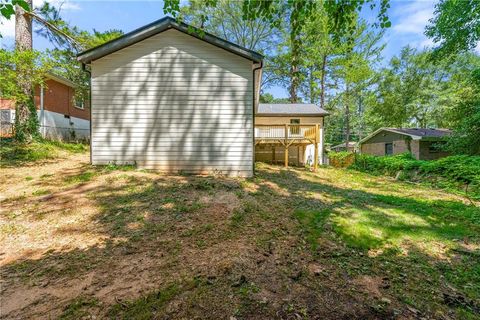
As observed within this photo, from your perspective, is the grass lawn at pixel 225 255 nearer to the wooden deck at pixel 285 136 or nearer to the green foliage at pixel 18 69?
the green foliage at pixel 18 69

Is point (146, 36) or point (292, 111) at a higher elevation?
point (146, 36)

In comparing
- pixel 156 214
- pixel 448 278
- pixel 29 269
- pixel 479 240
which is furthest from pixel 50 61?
pixel 479 240

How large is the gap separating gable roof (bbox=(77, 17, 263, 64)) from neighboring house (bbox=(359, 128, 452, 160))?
653 inches

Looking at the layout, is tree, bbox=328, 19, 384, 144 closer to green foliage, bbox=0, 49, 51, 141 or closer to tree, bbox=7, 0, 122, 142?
tree, bbox=7, 0, 122, 142

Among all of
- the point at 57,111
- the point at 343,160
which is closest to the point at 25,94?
the point at 57,111

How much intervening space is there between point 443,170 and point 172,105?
41.0 ft

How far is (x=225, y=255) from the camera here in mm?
3465

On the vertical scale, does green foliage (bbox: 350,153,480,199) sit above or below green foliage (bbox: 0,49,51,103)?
below

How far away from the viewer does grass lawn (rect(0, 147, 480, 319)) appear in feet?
8.30

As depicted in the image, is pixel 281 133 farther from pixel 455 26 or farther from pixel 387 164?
pixel 455 26

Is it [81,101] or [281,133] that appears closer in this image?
[281,133]

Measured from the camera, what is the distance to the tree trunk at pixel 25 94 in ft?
33.5

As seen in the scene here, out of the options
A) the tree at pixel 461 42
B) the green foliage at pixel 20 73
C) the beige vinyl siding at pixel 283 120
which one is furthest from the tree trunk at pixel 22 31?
the tree at pixel 461 42

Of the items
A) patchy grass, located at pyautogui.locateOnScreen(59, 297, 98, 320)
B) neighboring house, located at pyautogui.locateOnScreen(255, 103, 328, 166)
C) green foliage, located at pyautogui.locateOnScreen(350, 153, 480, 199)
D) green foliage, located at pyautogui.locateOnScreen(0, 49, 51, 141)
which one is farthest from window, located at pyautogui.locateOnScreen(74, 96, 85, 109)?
green foliage, located at pyautogui.locateOnScreen(350, 153, 480, 199)
